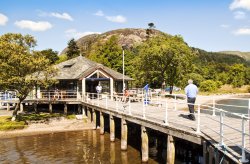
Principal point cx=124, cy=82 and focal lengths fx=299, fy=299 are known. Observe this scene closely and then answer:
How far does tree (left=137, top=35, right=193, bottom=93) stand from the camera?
48.0 metres

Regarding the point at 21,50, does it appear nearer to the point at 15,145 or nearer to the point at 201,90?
the point at 15,145

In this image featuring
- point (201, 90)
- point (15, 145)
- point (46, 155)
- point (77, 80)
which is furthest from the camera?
point (201, 90)

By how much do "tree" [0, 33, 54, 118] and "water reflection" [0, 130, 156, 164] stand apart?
533 cm

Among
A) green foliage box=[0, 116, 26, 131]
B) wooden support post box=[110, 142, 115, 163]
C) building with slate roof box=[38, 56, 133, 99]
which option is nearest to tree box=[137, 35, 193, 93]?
building with slate roof box=[38, 56, 133, 99]

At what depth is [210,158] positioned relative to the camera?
11.1 meters

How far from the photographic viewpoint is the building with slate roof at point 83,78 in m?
35.7

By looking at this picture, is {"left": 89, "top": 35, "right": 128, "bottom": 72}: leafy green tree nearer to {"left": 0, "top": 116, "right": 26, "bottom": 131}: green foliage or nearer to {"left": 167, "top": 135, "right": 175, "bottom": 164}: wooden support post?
{"left": 0, "top": 116, "right": 26, "bottom": 131}: green foliage

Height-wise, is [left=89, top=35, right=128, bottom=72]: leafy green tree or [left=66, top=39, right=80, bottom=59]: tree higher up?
[left=66, top=39, right=80, bottom=59]: tree

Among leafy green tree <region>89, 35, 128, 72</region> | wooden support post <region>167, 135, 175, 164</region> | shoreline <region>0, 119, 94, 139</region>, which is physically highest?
leafy green tree <region>89, 35, 128, 72</region>

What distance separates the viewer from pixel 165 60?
161 ft

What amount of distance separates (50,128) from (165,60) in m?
25.0

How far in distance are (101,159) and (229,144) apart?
11.1 meters

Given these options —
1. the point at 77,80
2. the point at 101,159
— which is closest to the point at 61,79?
the point at 77,80

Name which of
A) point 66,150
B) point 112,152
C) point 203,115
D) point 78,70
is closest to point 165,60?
point 78,70
